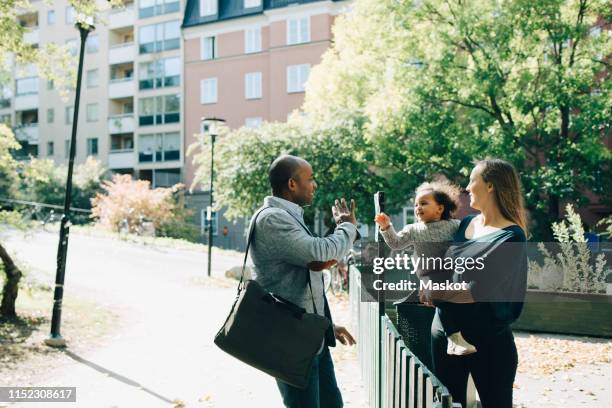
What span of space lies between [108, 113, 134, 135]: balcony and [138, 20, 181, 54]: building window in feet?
16.5

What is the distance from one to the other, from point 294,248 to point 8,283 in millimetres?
7524

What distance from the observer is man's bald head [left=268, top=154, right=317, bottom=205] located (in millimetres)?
3125

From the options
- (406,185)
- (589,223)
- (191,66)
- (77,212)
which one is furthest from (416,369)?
(191,66)

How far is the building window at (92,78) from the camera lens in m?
43.9

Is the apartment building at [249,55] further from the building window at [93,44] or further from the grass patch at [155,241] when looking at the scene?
the grass patch at [155,241]

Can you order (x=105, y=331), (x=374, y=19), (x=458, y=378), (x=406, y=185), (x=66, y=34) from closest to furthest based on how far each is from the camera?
1. (x=458, y=378)
2. (x=105, y=331)
3. (x=374, y=19)
4. (x=406, y=185)
5. (x=66, y=34)

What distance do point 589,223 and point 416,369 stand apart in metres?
Answer: 21.6

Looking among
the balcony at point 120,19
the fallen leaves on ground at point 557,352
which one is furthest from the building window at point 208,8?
the fallen leaves on ground at point 557,352

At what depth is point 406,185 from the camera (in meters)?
19.4

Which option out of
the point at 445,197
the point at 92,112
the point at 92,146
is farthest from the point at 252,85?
the point at 445,197

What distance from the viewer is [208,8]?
37156 mm

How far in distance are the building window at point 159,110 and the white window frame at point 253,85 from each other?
6584mm

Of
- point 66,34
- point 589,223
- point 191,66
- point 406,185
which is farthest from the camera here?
point 66,34

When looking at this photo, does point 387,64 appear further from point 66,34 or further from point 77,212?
point 66,34
